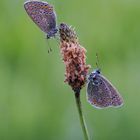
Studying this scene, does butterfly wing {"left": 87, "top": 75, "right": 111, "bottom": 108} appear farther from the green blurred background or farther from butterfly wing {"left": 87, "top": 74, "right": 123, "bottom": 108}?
the green blurred background

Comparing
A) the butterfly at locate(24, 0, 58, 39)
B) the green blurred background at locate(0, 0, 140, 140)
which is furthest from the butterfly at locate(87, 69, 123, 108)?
the green blurred background at locate(0, 0, 140, 140)

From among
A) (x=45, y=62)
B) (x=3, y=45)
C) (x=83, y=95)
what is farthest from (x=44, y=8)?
(x=3, y=45)

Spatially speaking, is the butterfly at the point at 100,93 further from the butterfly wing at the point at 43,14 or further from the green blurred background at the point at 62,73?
the green blurred background at the point at 62,73

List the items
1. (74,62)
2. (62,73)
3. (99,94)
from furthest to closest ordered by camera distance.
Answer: (62,73), (99,94), (74,62)

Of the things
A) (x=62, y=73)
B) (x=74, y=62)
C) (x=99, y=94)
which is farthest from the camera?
(x=62, y=73)

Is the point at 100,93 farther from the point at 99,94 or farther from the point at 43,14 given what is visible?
the point at 43,14

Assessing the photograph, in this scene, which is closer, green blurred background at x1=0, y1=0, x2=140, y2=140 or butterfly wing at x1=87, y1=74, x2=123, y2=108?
butterfly wing at x1=87, y1=74, x2=123, y2=108

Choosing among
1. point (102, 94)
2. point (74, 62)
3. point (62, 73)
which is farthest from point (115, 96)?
point (62, 73)
